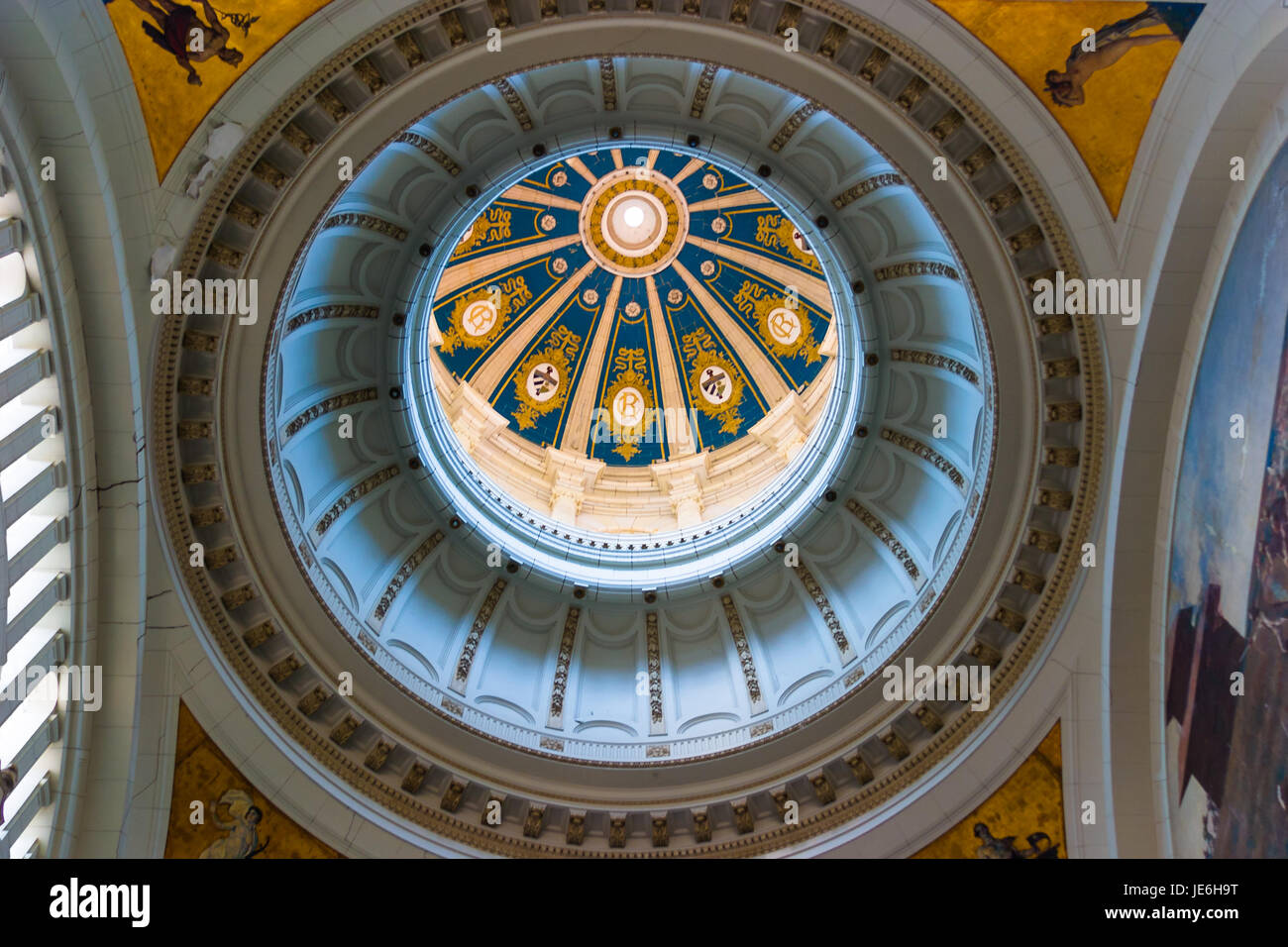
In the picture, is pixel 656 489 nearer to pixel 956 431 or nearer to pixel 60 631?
pixel 956 431

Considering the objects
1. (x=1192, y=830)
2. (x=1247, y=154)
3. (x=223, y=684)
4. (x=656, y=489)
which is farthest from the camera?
(x=656, y=489)

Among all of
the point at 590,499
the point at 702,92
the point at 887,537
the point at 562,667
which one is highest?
the point at 702,92

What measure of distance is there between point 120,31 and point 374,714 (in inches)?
387

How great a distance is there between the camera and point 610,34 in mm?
13148

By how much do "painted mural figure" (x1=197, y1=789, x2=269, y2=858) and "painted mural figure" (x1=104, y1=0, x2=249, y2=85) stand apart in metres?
9.33

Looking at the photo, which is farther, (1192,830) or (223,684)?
(223,684)

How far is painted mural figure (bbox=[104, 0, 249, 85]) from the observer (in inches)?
454

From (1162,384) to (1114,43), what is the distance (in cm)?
403

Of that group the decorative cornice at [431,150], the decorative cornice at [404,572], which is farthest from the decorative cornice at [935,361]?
the decorative cornice at [404,572]

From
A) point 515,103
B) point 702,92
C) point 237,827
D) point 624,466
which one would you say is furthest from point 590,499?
point 237,827

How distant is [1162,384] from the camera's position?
41.6 ft

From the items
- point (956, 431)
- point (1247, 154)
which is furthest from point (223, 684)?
point (1247, 154)

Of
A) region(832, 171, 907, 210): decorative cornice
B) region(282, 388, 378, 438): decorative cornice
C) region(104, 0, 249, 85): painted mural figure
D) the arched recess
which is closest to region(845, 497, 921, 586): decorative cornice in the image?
the arched recess

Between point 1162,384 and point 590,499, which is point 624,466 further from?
point 1162,384
